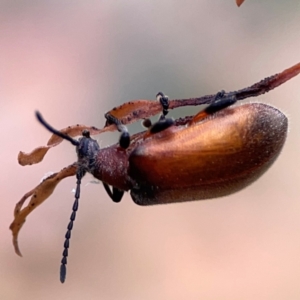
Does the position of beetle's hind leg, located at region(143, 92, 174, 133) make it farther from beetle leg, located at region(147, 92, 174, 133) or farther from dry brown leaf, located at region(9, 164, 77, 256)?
dry brown leaf, located at region(9, 164, 77, 256)

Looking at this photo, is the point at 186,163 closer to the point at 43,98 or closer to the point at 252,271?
the point at 252,271

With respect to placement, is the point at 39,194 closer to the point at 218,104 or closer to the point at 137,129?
the point at 218,104

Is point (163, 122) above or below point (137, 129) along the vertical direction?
above

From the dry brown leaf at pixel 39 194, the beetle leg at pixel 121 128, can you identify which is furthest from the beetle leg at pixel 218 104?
the dry brown leaf at pixel 39 194

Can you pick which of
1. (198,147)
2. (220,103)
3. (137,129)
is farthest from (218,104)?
(137,129)

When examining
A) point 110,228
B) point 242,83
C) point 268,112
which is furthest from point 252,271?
point 268,112

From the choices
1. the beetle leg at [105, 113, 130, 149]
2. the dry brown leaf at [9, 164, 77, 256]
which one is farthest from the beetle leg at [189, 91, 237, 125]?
the dry brown leaf at [9, 164, 77, 256]
